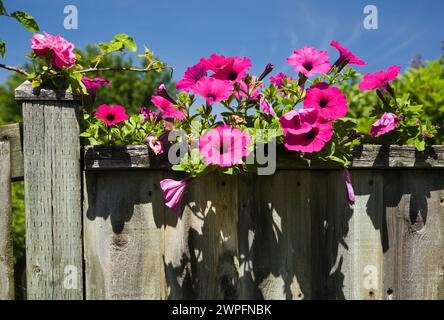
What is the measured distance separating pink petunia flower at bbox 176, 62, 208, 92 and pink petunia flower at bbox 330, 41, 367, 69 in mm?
609

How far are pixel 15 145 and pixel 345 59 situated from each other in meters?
1.53

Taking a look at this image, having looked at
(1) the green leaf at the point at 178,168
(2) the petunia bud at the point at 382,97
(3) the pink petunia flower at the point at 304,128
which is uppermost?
(2) the petunia bud at the point at 382,97

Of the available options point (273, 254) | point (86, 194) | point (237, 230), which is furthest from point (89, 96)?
point (273, 254)

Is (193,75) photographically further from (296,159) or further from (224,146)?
(296,159)

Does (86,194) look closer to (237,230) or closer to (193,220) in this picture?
(193,220)

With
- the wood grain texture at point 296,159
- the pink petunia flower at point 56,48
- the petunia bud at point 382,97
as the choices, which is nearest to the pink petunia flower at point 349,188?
the wood grain texture at point 296,159

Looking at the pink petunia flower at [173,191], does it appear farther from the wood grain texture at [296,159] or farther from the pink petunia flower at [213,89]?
the pink petunia flower at [213,89]

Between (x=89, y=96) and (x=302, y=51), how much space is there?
39.2 inches

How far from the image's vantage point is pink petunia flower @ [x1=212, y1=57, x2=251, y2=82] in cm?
178

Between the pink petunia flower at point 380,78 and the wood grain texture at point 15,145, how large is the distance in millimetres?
1599

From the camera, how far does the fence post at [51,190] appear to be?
1.79 m

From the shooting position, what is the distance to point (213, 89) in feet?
5.65

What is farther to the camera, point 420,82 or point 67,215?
point 420,82
